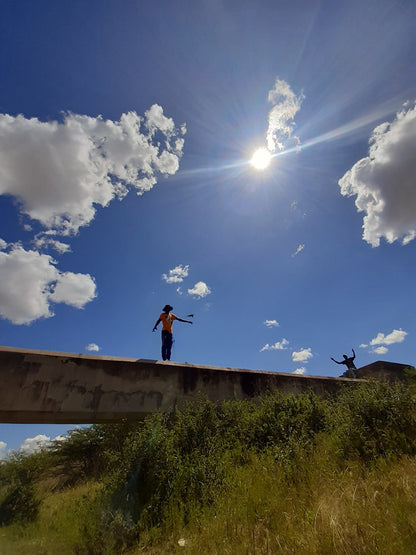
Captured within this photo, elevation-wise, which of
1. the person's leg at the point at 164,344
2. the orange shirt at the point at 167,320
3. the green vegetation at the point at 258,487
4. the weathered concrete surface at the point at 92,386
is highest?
the orange shirt at the point at 167,320

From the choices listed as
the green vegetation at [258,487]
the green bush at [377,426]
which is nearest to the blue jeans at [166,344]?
the green vegetation at [258,487]

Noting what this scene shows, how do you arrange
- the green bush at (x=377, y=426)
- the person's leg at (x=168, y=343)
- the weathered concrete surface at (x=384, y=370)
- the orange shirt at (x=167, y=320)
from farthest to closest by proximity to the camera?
the weathered concrete surface at (x=384, y=370) → the orange shirt at (x=167, y=320) → the person's leg at (x=168, y=343) → the green bush at (x=377, y=426)

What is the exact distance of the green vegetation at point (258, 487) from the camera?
2254mm

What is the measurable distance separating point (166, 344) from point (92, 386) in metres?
2.76

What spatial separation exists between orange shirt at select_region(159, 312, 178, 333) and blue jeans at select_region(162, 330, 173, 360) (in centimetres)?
12

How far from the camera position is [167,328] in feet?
24.4

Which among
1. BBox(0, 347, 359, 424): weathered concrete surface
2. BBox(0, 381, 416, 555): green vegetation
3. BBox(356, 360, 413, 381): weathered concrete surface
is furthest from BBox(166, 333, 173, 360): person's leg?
BBox(356, 360, 413, 381): weathered concrete surface

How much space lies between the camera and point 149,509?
3.29m

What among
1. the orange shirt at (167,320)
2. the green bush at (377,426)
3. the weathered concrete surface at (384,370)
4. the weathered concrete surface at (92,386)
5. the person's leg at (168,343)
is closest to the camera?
the green bush at (377,426)

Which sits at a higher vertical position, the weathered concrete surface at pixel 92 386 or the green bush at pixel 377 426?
the weathered concrete surface at pixel 92 386

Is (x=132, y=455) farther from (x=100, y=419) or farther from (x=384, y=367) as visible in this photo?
(x=384, y=367)

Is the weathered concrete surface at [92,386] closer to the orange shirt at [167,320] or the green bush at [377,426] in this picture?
the orange shirt at [167,320]

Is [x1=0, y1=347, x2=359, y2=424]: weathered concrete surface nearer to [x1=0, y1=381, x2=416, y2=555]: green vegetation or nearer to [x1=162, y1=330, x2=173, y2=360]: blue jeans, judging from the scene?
[x1=0, y1=381, x2=416, y2=555]: green vegetation

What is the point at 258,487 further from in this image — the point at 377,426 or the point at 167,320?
the point at 167,320
